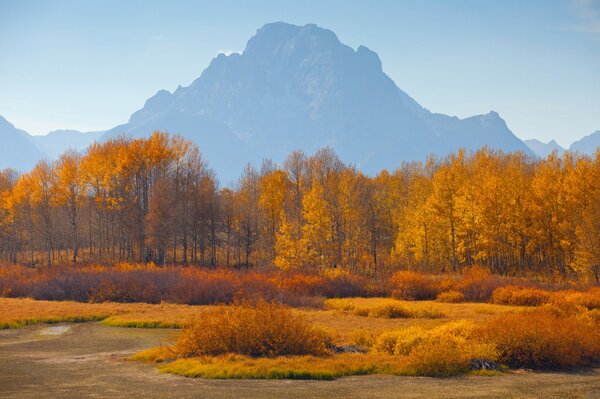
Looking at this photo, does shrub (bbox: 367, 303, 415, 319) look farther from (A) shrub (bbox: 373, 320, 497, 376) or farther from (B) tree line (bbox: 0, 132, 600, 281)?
(B) tree line (bbox: 0, 132, 600, 281)

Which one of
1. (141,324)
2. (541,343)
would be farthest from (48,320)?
(541,343)

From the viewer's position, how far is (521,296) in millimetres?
39375

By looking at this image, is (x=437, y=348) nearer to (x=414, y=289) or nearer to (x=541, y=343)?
(x=541, y=343)

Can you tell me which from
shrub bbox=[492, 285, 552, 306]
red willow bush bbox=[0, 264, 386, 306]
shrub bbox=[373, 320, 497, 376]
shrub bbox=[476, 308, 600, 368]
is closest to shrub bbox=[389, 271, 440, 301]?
red willow bush bbox=[0, 264, 386, 306]

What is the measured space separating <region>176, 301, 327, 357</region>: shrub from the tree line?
34.8 meters

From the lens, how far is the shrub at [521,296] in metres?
38.9

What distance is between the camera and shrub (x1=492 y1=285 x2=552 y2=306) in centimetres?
3894

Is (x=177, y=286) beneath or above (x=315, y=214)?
beneath

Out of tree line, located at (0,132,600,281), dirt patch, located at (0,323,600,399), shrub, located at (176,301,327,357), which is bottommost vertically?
dirt patch, located at (0,323,600,399)

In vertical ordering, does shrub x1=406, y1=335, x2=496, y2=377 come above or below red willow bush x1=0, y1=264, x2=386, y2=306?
below

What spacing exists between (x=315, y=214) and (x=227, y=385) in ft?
161

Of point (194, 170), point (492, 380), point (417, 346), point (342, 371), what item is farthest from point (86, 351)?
point (194, 170)

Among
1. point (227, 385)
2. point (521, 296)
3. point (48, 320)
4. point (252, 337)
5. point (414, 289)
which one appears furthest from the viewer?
point (414, 289)

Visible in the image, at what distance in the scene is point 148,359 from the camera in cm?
2250
